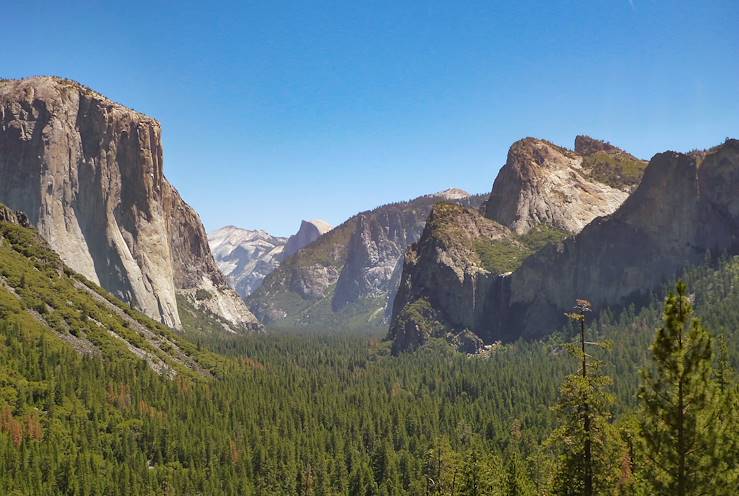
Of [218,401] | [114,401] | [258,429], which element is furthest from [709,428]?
[218,401]

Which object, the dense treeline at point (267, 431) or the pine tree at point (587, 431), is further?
the dense treeline at point (267, 431)

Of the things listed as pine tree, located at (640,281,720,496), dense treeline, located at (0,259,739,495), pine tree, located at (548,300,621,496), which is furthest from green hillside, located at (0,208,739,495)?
pine tree, located at (640,281,720,496)

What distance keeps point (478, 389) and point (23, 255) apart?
139980mm

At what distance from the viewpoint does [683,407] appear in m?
28.1

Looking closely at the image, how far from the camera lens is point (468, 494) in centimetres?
6231

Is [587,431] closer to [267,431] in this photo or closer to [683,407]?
[683,407]

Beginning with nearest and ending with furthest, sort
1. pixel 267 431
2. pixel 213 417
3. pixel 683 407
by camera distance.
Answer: pixel 683 407, pixel 267 431, pixel 213 417

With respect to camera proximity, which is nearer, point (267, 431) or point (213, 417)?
point (267, 431)

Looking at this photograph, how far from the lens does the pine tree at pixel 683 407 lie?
27.8 meters

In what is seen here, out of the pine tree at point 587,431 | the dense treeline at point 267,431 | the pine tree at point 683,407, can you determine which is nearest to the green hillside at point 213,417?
the dense treeline at point 267,431

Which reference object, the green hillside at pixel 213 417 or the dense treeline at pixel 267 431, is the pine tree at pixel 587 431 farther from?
the green hillside at pixel 213 417

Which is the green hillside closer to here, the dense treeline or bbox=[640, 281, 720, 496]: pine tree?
the dense treeline

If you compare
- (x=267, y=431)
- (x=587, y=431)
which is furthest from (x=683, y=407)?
(x=267, y=431)

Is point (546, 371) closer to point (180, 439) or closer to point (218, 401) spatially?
point (218, 401)
